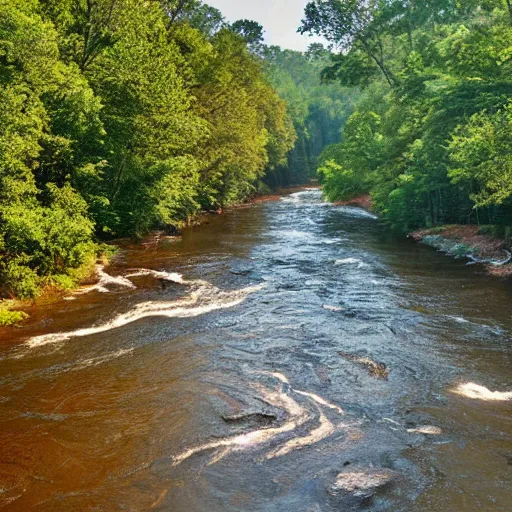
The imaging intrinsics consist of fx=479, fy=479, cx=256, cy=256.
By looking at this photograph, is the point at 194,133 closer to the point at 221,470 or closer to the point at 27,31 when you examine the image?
the point at 27,31

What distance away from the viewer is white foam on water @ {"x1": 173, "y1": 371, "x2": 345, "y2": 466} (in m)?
7.34

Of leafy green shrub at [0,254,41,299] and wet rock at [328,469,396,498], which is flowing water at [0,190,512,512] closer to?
wet rock at [328,469,396,498]

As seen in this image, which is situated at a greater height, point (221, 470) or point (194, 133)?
point (194, 133)

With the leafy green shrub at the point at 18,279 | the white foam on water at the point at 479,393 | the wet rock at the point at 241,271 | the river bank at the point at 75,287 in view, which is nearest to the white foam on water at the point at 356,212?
the river bank at the point at 75,287

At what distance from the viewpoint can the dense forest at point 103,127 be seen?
1463 cm

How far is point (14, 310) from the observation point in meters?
13.5

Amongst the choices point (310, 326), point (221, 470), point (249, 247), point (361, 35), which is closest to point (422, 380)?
point (310, 326)

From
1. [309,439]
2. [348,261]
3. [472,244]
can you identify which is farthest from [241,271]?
[309,439]

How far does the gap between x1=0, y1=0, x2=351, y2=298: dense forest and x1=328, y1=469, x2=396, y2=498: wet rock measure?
11121 mm

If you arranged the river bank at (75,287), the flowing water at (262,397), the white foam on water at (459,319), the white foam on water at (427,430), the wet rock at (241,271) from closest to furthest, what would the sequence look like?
1. the flowing water at (262,397)
2. the white foam on water at (427,430)
3. the white foam on water at (459,319)
4. the river bank at (75,287)
5. the wet rock at (241,271)

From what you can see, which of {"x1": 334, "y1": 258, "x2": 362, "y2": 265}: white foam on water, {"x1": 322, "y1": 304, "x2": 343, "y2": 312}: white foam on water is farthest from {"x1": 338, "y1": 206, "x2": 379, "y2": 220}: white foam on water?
{"x1": 322, "y1": 304, "x2": 343, "y2": 312}: white foam on water

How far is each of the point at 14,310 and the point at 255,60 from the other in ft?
137

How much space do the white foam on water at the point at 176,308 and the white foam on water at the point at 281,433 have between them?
5524 millimetres

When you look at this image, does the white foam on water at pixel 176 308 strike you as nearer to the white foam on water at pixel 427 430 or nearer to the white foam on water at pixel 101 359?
the white foam on water at pixel 101 359
